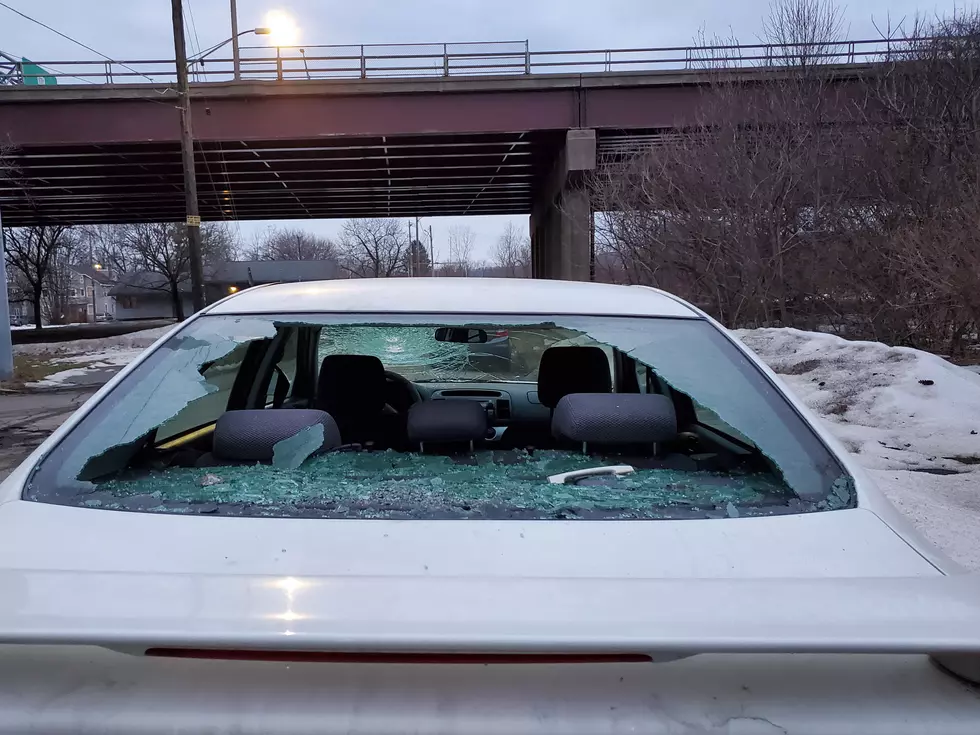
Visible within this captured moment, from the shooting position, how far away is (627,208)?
18531mm

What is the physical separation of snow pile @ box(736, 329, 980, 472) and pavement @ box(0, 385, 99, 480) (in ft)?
29.3

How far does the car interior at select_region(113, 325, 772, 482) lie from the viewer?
2.35 m

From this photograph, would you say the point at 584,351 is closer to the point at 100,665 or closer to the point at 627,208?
the point at 100,665

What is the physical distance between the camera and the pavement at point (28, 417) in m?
8.49

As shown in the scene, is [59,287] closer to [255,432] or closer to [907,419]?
[907,419]

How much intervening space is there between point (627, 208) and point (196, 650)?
1826cm

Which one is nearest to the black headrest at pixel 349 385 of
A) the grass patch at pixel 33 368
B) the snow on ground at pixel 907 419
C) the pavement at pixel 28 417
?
the snow on ground at pixel 907 419

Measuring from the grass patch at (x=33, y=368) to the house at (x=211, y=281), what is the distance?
1621 inches

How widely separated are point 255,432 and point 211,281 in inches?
2673

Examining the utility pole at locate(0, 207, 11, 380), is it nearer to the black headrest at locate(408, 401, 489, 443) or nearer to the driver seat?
the driver seat

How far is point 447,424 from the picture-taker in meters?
2.52

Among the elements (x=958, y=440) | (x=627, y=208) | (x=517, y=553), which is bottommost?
(x=958, y=440)

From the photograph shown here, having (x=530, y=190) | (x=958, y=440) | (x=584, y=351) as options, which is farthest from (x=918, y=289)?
(x=530, y=190)

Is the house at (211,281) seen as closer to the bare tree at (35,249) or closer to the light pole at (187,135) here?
the bare tree at (35,249)
